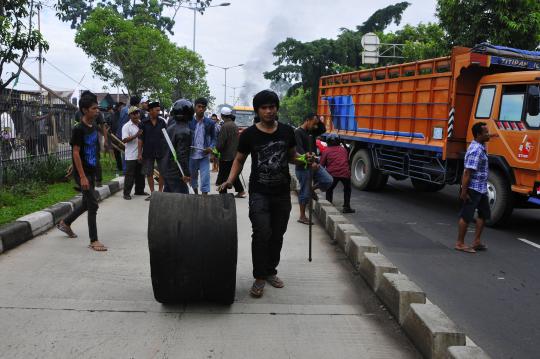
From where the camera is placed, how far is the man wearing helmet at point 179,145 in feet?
20.1

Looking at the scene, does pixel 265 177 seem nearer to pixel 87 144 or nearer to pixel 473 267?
pixel 87 144

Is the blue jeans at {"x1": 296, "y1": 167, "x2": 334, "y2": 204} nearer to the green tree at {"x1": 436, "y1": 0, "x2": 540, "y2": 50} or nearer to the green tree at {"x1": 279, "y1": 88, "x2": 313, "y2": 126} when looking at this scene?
the green tree at {"x1": 436, "y1": 0, "x2": 540, "y2": 50}

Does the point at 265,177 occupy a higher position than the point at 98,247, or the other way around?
the point at 265,177

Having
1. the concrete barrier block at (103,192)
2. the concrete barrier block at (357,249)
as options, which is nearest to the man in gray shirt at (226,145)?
the concrete barrier block at (103,192)

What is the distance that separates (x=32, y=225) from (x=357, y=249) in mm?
3788

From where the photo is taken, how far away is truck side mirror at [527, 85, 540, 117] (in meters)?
7.39

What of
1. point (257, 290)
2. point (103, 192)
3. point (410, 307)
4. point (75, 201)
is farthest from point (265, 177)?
point (103, 192)

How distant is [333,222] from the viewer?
6.58 meters

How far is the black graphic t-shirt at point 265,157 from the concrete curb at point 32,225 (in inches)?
114

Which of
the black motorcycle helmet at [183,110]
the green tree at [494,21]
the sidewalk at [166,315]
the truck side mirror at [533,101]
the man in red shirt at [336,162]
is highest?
the green tree at [494,21]

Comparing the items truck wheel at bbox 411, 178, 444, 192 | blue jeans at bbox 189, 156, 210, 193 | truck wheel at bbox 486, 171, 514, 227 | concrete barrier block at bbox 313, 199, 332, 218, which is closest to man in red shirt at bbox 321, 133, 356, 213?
concrete barrier block at bbox 313, 199, 332, 218

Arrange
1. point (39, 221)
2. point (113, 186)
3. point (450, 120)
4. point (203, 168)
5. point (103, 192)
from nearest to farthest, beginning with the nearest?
point (39, 221) < point (203, 168) < point (450, 120) < point (103, 192) < point (113, 186)

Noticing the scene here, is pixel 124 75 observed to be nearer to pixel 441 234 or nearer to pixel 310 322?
pixel 441 234

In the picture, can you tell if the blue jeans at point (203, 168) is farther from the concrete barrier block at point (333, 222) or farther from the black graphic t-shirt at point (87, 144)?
the black graphic t-shirt at point (87, 144)
